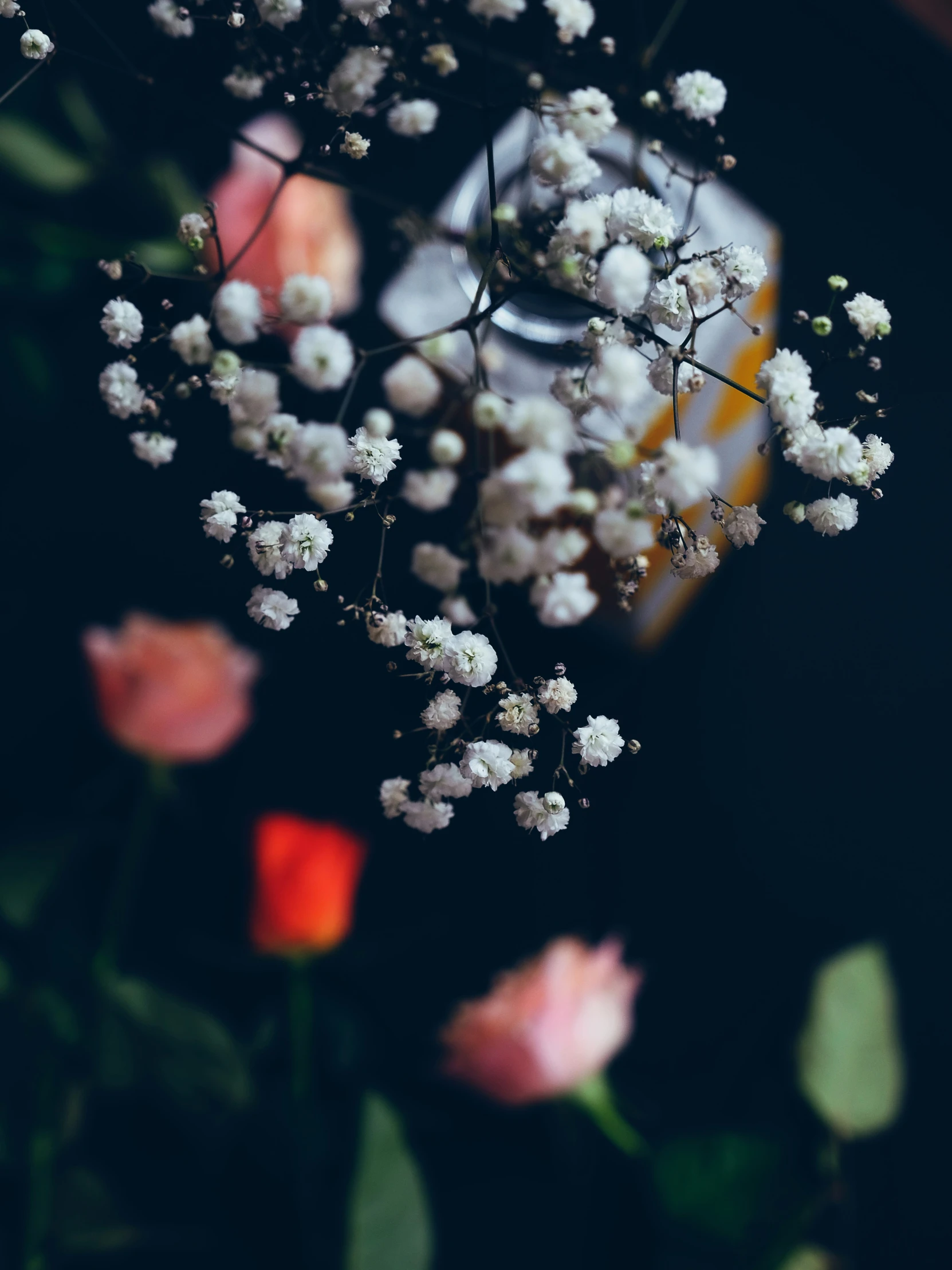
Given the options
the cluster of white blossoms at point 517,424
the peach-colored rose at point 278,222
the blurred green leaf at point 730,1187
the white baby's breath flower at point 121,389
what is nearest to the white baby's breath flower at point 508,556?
the cluster of white blossoms at point 517,424

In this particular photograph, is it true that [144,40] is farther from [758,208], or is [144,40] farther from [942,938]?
[942,938]

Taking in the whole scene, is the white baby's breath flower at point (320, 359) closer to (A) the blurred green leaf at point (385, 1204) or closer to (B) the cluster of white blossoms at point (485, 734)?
(B) the cluster of white blossoms at point (485, 734)

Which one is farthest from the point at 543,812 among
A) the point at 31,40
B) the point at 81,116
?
the point at 81,116

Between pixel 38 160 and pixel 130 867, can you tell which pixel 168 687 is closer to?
pixel 130 867

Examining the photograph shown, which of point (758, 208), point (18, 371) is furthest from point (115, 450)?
point (758, 208)

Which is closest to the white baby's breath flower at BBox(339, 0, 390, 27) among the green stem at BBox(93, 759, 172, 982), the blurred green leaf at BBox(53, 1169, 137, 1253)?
the green stem at BBox(93, 759, 172, 982)

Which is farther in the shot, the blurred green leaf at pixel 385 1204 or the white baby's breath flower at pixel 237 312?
the blurred green leaf at pixel 385 1204
